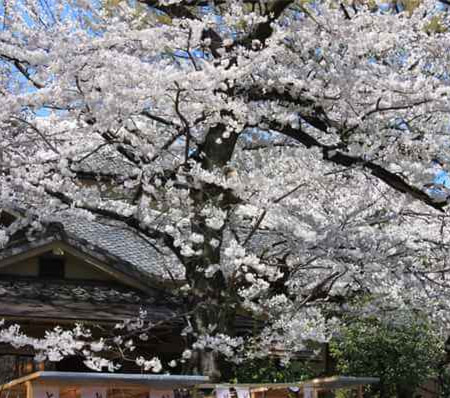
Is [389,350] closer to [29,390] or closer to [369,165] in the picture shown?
[369,165]

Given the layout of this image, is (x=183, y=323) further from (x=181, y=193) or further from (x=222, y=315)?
(x=181, y=193)

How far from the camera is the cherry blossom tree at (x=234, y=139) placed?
8.84 m

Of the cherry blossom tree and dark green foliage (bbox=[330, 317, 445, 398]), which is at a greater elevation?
the cherry blossom tree

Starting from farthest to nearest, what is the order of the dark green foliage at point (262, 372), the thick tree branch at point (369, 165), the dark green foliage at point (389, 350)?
1. the dark green foliage at point (389, 350)
2. the dark green foliage at point (262, 372)
3. the thick tree branch at point (369, 165)

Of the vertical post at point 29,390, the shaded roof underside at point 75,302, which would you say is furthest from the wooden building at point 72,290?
the vertical post at point 29,390

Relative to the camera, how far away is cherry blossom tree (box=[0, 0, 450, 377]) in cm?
884

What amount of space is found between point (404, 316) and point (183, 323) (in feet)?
12.3

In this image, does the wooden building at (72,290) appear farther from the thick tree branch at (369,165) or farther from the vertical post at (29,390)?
the vertical post at (29,390)

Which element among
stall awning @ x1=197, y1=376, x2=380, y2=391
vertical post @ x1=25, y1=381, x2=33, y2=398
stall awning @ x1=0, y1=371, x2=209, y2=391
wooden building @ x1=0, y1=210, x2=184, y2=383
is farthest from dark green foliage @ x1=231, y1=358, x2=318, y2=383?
vertical post @ x1=25, y1=381, x2=33, y2=398

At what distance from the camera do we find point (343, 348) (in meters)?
13.5

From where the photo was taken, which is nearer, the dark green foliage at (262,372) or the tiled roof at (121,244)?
the dark green foliage at (262,372)

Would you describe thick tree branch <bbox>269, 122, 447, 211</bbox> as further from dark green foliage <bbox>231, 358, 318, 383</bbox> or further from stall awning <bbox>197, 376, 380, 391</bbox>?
dark green foliage <bbox>231, 358, 318, 383</bbox>

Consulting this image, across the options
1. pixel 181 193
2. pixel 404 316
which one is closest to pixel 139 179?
pixel 181 193

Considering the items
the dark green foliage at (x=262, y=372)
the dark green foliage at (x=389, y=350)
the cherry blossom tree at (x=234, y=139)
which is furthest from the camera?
the dark green foliage at (x=389, y=350)
